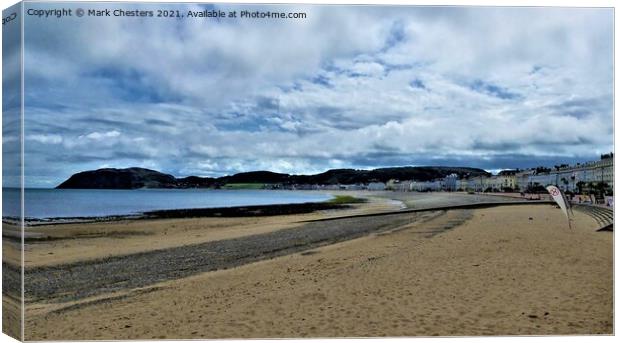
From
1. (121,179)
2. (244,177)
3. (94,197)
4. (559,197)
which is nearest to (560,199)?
(559,197)

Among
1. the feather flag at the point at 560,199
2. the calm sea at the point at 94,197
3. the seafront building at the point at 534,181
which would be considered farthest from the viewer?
the feather flag at the point at 560,199

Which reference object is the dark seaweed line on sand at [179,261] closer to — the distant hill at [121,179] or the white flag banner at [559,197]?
the distant hill at [121,179]

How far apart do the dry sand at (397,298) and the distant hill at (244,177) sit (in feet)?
3.09

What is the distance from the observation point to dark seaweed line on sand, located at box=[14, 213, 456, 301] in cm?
547

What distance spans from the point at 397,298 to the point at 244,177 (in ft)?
7.43

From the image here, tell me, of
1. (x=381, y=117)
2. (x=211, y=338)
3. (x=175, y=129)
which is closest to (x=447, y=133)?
(x=381, y=117)

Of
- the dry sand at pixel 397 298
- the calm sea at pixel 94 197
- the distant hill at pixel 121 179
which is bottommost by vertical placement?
the dry sand at pixel 397 298

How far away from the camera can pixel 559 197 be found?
6207 millimetres

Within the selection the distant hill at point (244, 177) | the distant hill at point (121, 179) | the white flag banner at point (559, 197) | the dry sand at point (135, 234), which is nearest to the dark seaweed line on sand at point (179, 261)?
the dry sand at point (135, 234)

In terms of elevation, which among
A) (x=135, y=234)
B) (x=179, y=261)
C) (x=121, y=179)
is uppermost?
(x=121, y=179)

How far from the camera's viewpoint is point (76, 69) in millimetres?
5270

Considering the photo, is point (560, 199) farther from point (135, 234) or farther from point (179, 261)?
point (135, 234)

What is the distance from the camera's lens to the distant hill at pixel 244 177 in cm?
565

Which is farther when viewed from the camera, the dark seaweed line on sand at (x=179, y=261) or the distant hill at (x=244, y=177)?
the distant hill at (x=244, y=177)
